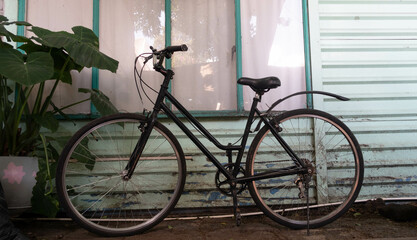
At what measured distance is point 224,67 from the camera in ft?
9.50

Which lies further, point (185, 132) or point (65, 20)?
point (65, 20)

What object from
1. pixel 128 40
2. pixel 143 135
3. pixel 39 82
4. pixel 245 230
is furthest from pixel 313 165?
pixel 39 82

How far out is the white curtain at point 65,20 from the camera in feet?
9.11

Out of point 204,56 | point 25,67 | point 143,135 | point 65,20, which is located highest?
point 65,20

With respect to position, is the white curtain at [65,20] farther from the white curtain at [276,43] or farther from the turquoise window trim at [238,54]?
the white curtain at [276,43]

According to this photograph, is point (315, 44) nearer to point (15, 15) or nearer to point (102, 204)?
point (102, 204)

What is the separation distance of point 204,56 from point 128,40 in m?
0.75

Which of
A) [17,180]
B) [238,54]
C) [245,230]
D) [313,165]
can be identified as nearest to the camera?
[17,180]

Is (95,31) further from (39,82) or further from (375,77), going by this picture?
(375,77)

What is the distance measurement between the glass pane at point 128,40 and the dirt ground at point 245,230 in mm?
1128

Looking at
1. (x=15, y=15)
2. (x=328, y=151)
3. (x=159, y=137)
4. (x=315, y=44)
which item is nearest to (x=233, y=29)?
(x=315, y=44)

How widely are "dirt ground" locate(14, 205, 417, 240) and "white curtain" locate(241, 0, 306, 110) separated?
1.14 meters

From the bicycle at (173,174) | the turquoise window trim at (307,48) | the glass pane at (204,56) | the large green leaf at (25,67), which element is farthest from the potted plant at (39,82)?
the turquoise window trim at (307,48)

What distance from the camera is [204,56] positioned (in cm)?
289
